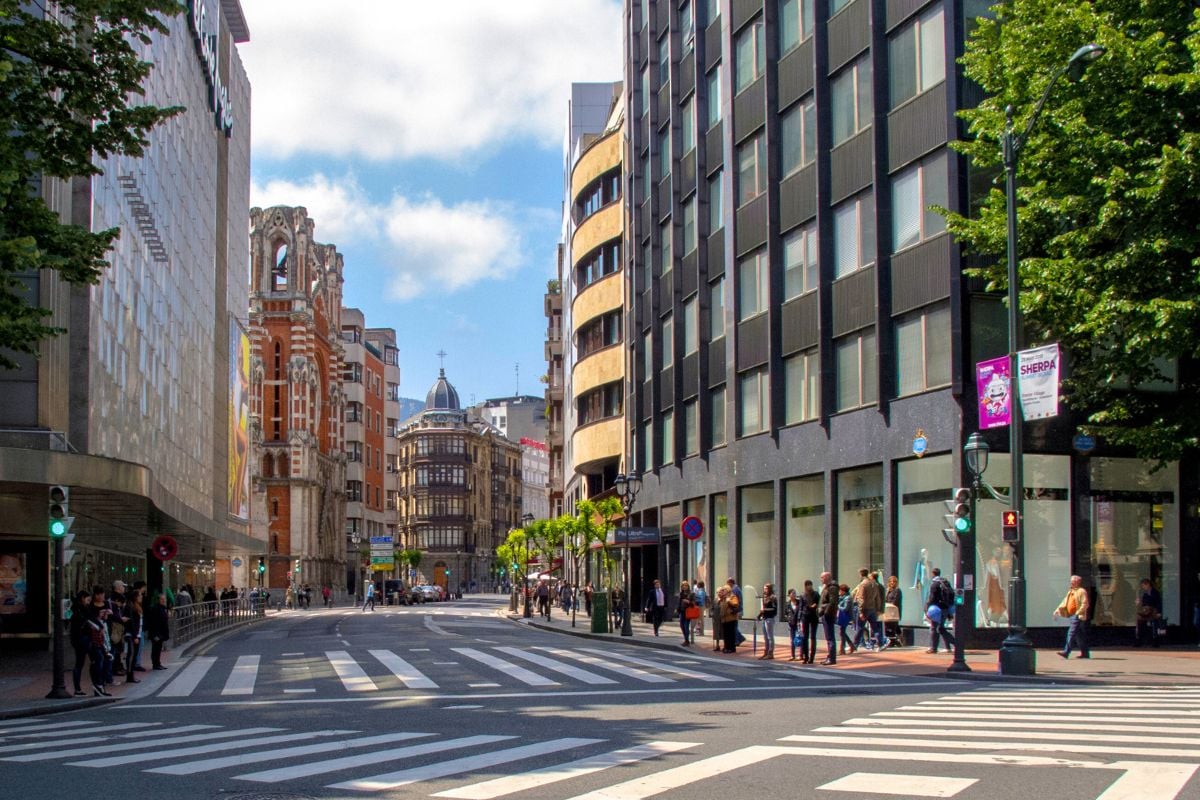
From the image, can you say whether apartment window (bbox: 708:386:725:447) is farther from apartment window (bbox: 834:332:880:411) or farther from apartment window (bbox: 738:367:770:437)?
apartment window (bbox: 834:332:880:411)

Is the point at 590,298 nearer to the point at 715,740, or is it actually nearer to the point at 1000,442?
the point at 1000,442

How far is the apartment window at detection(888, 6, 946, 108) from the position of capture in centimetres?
3080

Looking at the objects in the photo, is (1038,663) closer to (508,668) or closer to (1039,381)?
(1039,381)

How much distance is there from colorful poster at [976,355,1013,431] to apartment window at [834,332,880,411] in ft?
24.3

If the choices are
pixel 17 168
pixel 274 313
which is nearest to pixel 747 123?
pixel 17 168

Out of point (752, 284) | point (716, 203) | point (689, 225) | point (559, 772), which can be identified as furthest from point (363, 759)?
point (689, 225)

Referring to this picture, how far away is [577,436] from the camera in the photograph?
65500 millimetres

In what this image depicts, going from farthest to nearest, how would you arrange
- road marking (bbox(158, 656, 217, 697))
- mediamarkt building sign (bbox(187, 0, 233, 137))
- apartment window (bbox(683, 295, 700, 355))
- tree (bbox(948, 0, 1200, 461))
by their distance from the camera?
mediamarkt building sign (bbox(187, 0, 233, 137)) → apartment window (bbox(683, 295, 700, 355)) → tree (bbox(948, 0, 1200, 461)) → road marking (bbox(158, 656, 217, 697))

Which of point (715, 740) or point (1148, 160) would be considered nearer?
point (715, 740)

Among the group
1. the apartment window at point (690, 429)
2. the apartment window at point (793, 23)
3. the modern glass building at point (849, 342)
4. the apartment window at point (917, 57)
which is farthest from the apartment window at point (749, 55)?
the apartment window at point (690, 429)

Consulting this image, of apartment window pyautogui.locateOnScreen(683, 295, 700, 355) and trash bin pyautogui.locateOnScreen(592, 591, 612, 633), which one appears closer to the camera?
trash bin pyautogui.locateOnScreen(592, 591, 612, 633)

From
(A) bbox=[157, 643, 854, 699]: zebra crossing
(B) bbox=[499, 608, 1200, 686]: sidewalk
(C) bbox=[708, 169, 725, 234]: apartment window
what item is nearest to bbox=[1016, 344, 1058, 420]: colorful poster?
(B) bbox=[499, 608, 1200, 686]: sidewalk

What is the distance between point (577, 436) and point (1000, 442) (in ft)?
122

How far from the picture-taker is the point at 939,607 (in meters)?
28.5
